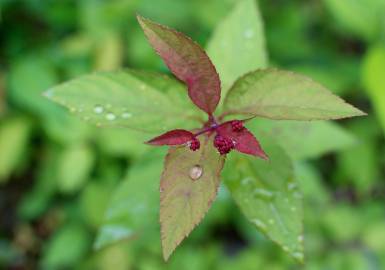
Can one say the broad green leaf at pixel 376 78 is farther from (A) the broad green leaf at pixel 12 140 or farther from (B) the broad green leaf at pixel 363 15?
(A) the broad green leaf at pixel 12 140

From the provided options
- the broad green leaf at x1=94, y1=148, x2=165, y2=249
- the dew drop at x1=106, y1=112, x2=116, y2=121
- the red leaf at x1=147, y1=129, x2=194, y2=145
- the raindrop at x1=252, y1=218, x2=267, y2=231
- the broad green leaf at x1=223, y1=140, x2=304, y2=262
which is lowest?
the broad green leaf at x1=94, y1=148, x2=165, y2=249

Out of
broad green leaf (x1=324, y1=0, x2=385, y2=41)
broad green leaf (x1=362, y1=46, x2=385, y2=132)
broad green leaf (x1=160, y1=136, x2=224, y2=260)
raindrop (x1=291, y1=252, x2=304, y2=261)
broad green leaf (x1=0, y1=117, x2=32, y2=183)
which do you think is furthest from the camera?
broad green leaf (x1=0, y1=117, x2=32, y2=183)

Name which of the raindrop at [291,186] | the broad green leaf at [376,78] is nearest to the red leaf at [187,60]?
the raindrop at [291,186]

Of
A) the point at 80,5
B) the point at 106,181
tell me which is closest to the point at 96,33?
the point at 80,5

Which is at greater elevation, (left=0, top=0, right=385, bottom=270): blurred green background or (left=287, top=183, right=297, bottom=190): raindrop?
(left=287, top=183, right=297, bottom=190): raindrop

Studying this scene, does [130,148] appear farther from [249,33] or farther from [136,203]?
[249,33]

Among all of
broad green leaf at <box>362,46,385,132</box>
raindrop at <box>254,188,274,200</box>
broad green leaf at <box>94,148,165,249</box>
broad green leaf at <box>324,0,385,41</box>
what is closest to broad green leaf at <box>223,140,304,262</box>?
raindrop at <box>254,188,274,200</box>

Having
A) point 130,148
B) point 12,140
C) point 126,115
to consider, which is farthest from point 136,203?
point 12,140

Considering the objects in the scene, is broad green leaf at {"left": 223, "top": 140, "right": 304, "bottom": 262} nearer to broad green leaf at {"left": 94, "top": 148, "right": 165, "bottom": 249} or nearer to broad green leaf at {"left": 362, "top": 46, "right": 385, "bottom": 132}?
broad green leaf at {"left": 94, "top": 148, "right": 165, "bottom": 249}
